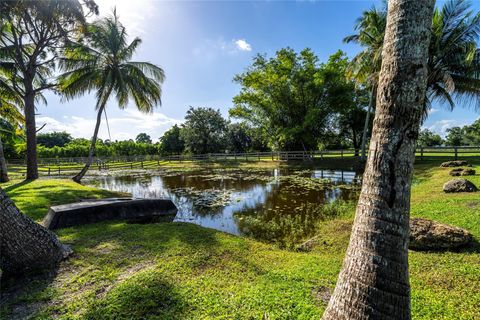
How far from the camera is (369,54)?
1533cm

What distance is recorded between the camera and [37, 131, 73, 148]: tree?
56116mm

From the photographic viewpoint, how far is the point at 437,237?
4227 millimetres

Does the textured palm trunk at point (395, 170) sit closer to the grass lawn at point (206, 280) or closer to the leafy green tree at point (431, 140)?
the grass lawn at point (206, 280)

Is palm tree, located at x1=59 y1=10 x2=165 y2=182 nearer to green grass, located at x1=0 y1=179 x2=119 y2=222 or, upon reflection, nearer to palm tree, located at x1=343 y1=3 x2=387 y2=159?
green grass, located at x1=0 y1=179 x2=119 y2=222

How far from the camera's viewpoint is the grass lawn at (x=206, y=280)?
2682mm

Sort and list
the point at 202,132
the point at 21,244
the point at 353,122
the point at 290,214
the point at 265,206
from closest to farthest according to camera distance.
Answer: the point at 21,244
the point at 290,214
the point at 265,206
the point at 353,122
the point at 202,132

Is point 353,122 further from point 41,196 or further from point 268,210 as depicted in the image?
point 41,196

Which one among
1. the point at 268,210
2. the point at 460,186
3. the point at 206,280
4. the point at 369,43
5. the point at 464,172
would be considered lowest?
the point at 268,210

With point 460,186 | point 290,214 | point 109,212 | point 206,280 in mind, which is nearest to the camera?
point 206,280

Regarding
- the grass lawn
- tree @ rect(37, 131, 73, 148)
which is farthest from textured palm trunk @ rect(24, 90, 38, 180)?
tree @ rect(37, 131, 73, 148)


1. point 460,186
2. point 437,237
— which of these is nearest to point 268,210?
point 437,237

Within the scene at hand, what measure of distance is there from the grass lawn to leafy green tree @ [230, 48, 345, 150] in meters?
18.8

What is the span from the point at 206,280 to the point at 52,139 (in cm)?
6986

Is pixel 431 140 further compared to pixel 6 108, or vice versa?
pixel 431 140
